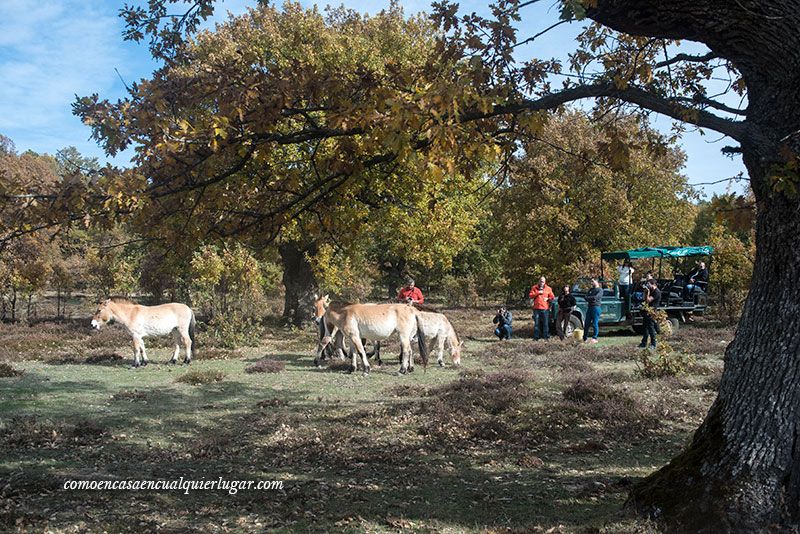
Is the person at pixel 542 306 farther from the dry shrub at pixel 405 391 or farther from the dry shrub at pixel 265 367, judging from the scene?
the dry shrub at pixel 405 391

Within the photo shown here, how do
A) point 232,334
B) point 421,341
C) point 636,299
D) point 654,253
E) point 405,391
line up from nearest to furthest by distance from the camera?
1. point 405,391
2. point 421,341
3. point 232,334
4. point 654,253
5. point 636,299

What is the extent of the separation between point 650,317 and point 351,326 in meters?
9.03

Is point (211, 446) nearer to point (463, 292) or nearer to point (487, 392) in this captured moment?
point (487, 392)

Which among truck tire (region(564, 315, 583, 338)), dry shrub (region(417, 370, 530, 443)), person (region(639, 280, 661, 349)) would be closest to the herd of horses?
dry shrub (region(417, 370, 530, 443))

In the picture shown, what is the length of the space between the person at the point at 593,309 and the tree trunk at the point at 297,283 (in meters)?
12.0

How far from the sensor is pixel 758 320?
16.3 feet

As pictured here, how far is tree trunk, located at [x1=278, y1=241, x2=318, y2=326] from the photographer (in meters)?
27.6

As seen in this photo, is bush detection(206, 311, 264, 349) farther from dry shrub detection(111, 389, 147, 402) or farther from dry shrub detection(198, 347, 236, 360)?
dry shrub detection(111, 389, 147, 402)

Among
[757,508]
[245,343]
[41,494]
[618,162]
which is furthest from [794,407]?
[245,343]

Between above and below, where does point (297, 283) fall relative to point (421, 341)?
above

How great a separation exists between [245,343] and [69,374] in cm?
663

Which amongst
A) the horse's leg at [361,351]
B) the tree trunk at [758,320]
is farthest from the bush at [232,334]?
the tree trunk at [758,320]

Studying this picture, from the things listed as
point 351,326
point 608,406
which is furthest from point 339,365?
point 608,406

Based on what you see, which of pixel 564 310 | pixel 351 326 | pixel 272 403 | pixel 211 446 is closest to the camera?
pixel 211 446
